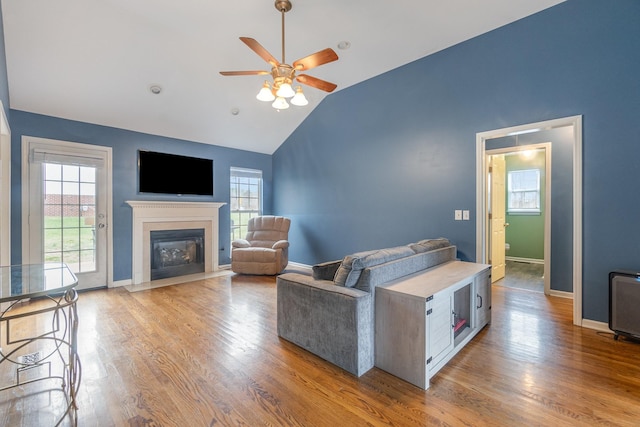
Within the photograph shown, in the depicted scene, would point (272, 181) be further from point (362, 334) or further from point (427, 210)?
point (362, 334)

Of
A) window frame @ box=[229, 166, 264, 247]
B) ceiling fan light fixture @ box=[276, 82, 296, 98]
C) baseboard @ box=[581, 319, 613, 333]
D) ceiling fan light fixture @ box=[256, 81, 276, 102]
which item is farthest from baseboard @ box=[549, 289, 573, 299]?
window frame @ box=[229, 166, 264, 247]

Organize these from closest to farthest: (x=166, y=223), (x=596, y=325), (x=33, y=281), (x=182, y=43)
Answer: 1. (x=33, y=281)
2. (x=596, y=325)
3. (x=182, y=43)
4. (x=166, y=223)

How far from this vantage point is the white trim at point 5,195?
3.18 m

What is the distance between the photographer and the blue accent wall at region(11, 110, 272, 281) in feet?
12.2

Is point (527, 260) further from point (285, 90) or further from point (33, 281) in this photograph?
point (33, 281)

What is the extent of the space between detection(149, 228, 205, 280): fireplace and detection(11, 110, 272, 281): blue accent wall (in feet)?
1.28

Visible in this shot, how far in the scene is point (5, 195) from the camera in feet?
11.2

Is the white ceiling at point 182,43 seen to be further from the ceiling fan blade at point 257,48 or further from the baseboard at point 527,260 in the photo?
the baseboard at point 527,260

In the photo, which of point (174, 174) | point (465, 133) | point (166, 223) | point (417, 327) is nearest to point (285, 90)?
point (417, 327)

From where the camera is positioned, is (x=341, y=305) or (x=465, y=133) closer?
(x=341, y=305)

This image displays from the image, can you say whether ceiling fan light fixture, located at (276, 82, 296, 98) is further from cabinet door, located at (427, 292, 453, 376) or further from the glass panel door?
the glass panel door

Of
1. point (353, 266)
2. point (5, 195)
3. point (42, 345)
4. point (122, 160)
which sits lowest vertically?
point (42, 345)

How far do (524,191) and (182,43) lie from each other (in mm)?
6970

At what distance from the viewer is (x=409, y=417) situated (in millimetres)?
1627
